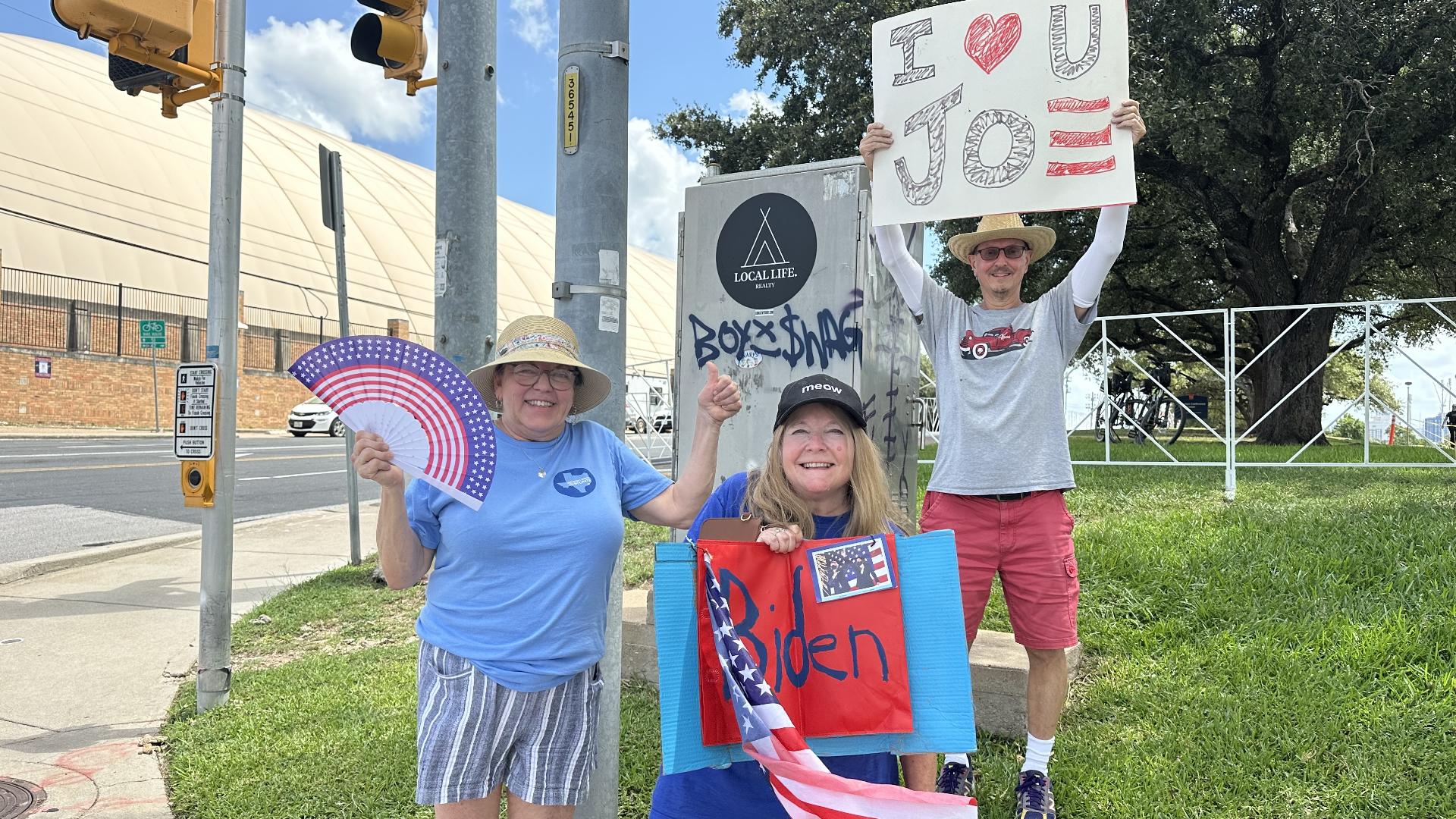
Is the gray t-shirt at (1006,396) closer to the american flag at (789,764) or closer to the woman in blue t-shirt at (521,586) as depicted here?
the woman in blue t-shirt at (521,586)

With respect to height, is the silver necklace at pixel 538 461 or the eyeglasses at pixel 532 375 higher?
the eyeglasses at pixel 532 375

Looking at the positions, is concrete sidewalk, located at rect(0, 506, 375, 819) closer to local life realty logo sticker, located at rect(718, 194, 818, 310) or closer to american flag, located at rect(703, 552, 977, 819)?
american flag, located at rect(703, 552, 977, 819)

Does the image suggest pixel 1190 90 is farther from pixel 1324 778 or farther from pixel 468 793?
pixel 468 793

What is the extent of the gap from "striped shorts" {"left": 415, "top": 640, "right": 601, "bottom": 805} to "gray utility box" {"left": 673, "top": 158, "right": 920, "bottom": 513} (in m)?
2.11

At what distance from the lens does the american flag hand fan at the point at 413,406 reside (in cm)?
197

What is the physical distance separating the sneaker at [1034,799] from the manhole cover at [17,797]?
147 inches

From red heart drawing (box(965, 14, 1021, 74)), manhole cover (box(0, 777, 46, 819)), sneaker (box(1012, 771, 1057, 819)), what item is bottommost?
manhole cover (box(0, 777, 46, 819))

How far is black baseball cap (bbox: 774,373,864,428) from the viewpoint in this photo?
7.14 feet

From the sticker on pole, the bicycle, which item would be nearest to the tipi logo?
the sticker on pole

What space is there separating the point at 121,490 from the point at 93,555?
5.48m

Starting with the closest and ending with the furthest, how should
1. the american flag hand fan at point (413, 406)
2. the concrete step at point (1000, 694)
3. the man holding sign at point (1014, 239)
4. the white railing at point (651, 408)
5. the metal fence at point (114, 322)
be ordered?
the american flag hand fan at point (413, 406) → the man holding sign at point (1014, 239) → the concrete step at point (1000, 694) → the white railing at point (651, 408) → the metal fence at point (114, 322)

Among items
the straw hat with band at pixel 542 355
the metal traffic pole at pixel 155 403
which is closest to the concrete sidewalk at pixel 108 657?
the straw hat with band at pixel 542 355

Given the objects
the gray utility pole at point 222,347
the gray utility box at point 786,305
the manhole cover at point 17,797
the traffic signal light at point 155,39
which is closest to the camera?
the manhole cover at point 17,797

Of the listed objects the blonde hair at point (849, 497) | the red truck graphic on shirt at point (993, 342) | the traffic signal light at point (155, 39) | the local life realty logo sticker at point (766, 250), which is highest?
the traffic signal light at point (155, 39)
